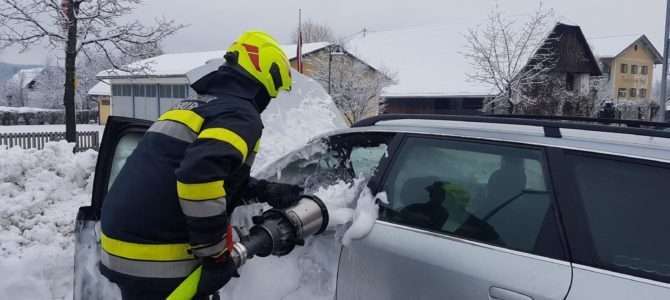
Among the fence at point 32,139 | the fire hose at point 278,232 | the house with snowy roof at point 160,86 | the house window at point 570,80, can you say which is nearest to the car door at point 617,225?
the fire hose at point 278,232


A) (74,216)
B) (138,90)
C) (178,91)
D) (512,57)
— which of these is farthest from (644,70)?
(74,216)

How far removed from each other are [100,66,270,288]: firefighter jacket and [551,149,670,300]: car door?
130cm

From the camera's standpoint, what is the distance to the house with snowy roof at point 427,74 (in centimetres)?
2992

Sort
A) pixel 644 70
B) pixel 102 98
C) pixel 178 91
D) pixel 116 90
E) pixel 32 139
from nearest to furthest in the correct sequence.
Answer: pixel 32 139
pixel 178 91
pixel 116 90
pixel 102 98
pixel 644 70

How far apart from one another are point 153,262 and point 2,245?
288cm

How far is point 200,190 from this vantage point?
2.13 metres

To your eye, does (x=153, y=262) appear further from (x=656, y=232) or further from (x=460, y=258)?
(x=656, y=232)

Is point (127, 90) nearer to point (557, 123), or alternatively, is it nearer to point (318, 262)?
point (318, 262)

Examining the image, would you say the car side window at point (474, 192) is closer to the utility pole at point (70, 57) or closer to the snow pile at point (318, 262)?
the snow pile at point (318, 262)

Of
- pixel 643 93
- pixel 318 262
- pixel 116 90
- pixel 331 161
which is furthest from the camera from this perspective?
pixel 643 93

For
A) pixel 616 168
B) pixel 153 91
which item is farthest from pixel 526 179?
pixel 153 91

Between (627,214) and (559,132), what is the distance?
440 mm

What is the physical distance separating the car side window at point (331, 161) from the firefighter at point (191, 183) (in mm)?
638

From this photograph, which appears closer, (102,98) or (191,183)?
(191,183)
